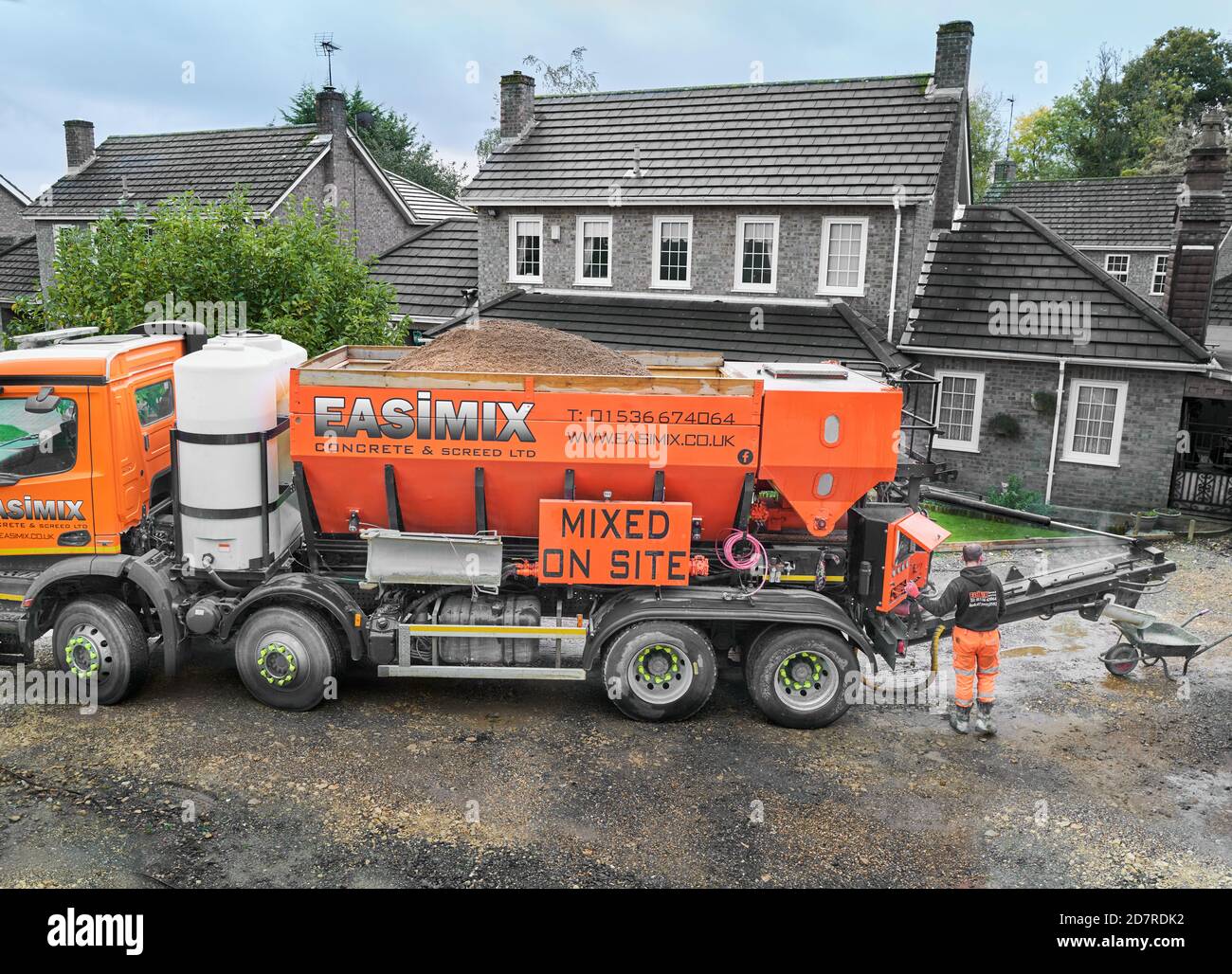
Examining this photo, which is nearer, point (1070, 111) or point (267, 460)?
point (267, 460)

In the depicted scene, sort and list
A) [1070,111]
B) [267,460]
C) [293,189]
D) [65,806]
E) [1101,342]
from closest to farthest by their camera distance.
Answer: [65,806], [267,460], [1101,342], [293,189], [1070,111]

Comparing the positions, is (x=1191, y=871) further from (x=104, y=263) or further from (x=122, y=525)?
(x=104, y=263)

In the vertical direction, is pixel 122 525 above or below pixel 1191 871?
above

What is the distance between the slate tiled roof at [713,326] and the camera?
18.6 meters

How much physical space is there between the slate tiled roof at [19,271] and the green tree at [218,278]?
1699 cm

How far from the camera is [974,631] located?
347 inches

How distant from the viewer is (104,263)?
14.1 metres

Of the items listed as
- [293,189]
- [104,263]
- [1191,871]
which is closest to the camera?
[1191,871]

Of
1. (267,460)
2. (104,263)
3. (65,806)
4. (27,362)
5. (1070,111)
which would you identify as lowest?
(65,806)

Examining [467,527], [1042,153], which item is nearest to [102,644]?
[467,527]

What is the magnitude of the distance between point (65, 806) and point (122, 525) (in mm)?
2559

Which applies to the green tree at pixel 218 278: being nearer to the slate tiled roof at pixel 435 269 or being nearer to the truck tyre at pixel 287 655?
the truck tyre at pixel 287 655

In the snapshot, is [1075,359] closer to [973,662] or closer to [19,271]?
[973,662]

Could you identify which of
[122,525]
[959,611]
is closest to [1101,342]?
[959,611]
